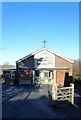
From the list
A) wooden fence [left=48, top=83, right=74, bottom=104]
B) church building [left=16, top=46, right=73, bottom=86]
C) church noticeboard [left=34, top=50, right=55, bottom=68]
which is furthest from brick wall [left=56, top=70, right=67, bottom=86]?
wooden fence [left=48, top=83, right=74, bottom=104]

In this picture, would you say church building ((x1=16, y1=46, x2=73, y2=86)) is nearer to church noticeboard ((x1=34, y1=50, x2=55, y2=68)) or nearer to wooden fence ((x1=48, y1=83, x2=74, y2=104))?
church noticeboard ((x1=34, y1=50, x2=55, y2=68))

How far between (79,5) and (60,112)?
5053 millimetres

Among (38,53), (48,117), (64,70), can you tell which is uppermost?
(38,53)

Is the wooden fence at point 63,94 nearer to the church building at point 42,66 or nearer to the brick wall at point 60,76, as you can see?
the church building at point 42,66

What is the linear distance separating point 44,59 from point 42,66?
3.34 feet

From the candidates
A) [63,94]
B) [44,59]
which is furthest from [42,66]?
[63,94]

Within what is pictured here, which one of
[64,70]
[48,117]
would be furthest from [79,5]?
[64,70]

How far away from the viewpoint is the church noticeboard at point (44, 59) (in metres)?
30.8

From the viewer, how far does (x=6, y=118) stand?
30.8 feet

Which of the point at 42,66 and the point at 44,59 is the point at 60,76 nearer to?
the point at 42,66

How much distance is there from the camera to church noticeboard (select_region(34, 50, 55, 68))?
3075 cm

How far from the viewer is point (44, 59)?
101 ft

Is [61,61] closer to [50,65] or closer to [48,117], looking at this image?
[50,65]

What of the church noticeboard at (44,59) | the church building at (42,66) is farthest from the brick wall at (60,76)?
the church noticeboard at (44,59)
